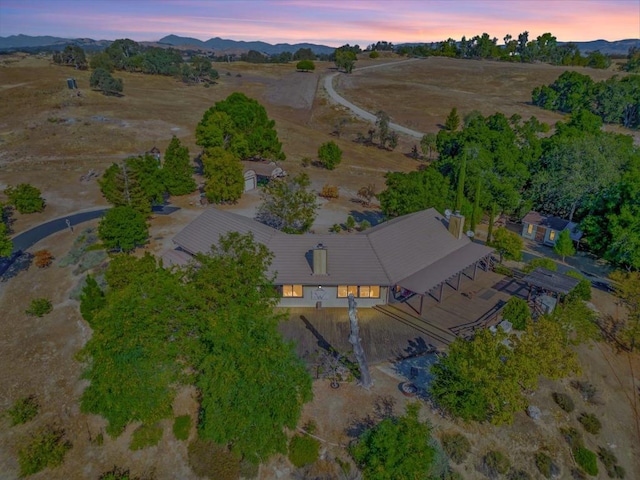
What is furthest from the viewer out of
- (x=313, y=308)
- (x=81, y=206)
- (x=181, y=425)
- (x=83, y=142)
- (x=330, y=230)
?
(x=83, y=142)

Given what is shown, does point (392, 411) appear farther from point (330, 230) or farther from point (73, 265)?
point (73, 265)

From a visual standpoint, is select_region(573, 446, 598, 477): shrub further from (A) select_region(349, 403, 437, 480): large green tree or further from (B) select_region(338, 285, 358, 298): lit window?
(B) select_region(338, 285, 358, 298): lit window

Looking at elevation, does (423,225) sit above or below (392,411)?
above

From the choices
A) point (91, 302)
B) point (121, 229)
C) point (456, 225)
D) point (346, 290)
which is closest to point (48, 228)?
point (121, 229)

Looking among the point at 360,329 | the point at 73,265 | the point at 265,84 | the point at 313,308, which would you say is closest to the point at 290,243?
the point at 313,308

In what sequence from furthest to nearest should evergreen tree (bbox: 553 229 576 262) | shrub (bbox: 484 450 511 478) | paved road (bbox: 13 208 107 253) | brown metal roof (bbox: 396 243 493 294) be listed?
paved road (bbox: 13 208 107 253) → evergreen tree (bbox: 553 229 576 262) → brown metal roof (bbox: 396 243 493 294) → shrub (bbox: 484 450 511 478)

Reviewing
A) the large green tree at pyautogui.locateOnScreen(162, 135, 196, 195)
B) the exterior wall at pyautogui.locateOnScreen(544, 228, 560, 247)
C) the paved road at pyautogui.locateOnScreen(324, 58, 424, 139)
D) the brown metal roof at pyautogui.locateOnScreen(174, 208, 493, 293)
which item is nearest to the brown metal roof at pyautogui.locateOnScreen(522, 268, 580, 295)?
the brown metal roof at pyautogui.locateOnScreen(174, 208, 493, 293)
